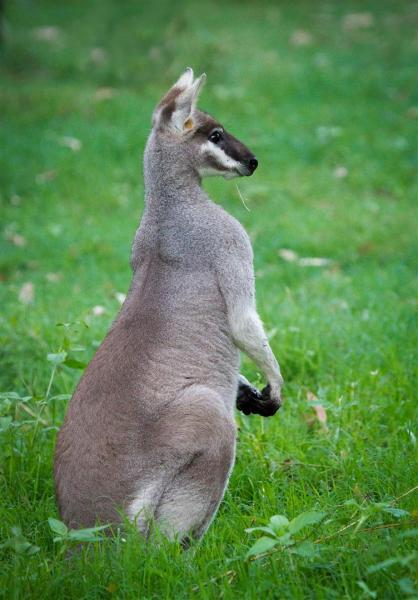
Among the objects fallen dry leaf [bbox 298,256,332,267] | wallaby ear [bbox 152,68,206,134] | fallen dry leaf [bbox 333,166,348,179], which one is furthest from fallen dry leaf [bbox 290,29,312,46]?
wallaby ear [bbox 152,68,206,134]

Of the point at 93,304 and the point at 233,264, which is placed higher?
the point at 233,264

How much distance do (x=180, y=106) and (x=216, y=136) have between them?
0.22 metres

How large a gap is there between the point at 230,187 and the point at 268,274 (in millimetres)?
2018

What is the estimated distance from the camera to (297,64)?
11.9 metres

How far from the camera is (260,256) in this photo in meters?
7.13

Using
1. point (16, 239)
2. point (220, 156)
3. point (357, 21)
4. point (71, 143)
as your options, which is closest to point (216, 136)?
point (220, 156)

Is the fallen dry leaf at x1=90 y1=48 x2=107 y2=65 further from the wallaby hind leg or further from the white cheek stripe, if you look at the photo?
the wallaby hind leg

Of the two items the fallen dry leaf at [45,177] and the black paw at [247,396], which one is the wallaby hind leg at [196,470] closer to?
the black paw at [247,396]

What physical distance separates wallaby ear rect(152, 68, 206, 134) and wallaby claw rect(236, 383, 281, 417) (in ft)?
3.84

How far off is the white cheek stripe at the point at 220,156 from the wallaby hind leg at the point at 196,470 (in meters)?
1.10

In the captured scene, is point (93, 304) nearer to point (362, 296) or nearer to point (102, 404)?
point (362, 296)

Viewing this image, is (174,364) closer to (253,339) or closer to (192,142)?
(253,339)

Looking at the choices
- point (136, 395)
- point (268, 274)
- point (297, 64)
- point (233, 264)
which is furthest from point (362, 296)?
point (297, 64)

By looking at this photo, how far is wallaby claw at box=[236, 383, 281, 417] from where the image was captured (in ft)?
12.4
